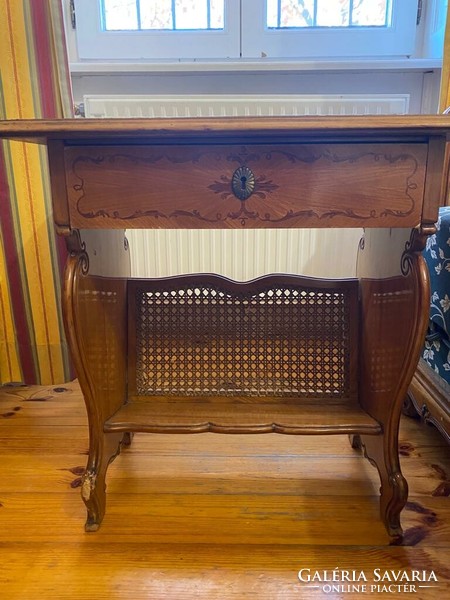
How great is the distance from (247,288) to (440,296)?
0.47m

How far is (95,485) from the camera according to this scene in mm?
873

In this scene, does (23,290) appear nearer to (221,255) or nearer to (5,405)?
(5,405)

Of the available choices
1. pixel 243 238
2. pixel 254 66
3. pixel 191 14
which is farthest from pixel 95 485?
pixel 191 14

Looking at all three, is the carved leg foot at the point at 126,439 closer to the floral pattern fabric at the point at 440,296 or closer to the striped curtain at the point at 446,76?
the floral pattern fabric at the point at 440,296

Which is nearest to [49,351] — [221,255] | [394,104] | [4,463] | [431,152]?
[4,463]

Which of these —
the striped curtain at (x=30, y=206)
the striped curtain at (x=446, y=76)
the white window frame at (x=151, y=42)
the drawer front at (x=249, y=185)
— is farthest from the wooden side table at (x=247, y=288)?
the white window frame at (x=151, y=42)

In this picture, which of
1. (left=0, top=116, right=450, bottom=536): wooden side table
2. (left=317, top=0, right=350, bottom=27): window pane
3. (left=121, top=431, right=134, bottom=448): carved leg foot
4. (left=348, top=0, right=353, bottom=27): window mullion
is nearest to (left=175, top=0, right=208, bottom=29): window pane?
(left=317, top=0, right=350, bottom=27): window pane

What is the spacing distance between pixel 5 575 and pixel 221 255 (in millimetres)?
1138

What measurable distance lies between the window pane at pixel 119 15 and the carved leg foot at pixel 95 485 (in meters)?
1.47

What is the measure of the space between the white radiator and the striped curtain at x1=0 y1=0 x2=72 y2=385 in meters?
0.21

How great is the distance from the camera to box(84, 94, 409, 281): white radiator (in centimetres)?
148

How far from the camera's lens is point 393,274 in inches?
33.6

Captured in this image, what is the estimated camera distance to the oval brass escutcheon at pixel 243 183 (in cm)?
72

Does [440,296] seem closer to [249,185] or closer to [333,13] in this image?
[249,185]
